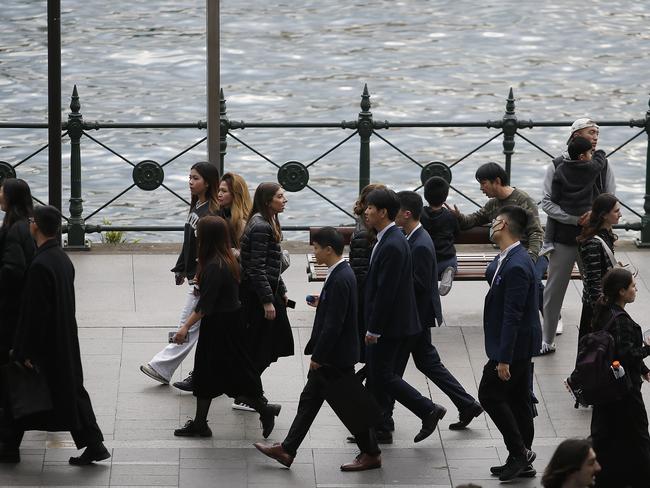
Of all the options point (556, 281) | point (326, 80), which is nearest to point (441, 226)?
point (556, 281)

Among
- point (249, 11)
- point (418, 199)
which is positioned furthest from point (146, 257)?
point (249, 11)

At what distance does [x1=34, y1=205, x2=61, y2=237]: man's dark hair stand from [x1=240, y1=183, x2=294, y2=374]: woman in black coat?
1.55 meters

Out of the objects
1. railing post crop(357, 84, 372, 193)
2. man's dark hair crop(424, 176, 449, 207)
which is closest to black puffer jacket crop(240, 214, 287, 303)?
man's dark hair crop(424, 176, 449, 207)

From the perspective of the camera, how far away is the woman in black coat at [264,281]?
1108cm

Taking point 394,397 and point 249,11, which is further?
point 249,11

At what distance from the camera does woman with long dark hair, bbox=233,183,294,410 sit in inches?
436

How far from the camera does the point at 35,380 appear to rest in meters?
10.1

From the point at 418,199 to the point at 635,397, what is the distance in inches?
85.2

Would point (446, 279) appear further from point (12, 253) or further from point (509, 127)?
point (12, 253)

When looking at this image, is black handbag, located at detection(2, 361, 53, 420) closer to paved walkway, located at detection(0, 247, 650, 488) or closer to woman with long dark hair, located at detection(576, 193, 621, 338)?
paved walkway, located at detection(0, 247, 650, 488)

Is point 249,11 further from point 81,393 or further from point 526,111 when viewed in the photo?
point 81,393

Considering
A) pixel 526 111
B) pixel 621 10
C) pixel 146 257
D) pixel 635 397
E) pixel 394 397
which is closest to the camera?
pixel 635 397

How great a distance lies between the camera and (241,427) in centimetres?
1114

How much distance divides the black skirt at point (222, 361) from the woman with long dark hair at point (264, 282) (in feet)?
1.32
